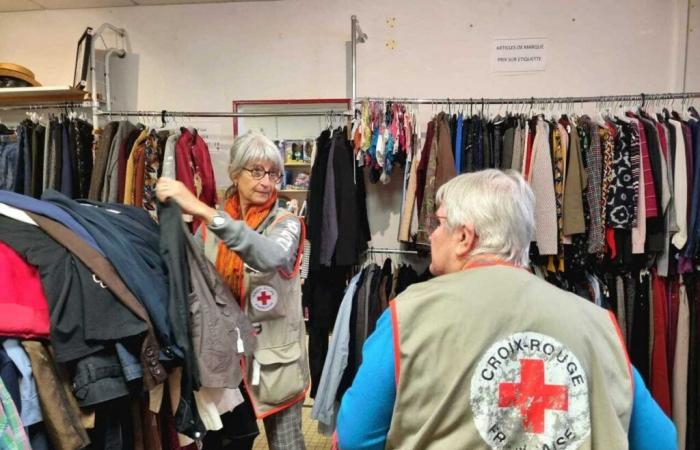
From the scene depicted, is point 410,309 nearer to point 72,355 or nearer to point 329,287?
point 72,355

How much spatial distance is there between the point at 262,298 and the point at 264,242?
258mm

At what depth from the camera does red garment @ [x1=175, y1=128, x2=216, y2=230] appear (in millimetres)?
2449

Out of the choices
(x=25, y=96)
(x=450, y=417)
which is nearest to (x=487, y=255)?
(x=450, y=417)

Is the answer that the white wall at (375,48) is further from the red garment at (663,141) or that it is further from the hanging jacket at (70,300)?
the hanging jacket at (70,300)

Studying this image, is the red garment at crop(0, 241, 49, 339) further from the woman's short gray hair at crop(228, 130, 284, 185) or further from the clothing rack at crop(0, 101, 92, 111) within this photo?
the clothing rack at crop(0, 101, 92, 111)

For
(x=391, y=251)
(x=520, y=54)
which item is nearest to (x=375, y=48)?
(x=520, y=54)

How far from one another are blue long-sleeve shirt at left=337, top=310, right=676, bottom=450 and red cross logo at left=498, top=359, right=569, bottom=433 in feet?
0.60

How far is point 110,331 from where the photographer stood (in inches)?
35.4

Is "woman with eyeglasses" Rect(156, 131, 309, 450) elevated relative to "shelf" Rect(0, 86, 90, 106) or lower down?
lower down

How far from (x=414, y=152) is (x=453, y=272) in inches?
63.9

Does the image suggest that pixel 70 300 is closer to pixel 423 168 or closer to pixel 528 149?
pixel 423 168

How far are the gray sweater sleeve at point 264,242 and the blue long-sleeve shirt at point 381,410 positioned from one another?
0.44 metres

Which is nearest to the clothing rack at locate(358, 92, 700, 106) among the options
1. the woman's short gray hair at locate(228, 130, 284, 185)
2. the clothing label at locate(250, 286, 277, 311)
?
the woman's short gray hair at locate(228, 130, 284, 185)

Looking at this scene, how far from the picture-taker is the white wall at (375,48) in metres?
2.60
